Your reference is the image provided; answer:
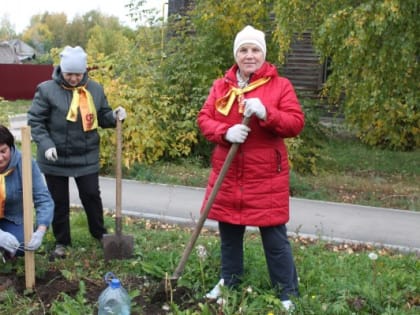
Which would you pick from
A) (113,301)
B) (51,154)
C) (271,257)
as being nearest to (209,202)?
(271,257)

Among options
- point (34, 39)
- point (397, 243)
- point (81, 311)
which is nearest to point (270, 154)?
point (81, 311)

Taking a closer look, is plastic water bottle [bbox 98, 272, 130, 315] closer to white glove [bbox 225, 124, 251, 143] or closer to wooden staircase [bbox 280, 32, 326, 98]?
white glove [bbox 225, 124, 251, 143]

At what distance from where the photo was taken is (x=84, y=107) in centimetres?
437

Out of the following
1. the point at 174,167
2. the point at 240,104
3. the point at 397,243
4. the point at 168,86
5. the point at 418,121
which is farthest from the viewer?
the point at 418,121

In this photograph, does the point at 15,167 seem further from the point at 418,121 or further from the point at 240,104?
the point at 418,121

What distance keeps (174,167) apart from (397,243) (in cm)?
398

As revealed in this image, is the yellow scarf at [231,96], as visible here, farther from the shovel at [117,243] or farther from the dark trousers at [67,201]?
the dark trousers at [67,201]

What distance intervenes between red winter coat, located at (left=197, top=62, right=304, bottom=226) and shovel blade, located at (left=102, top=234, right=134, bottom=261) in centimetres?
124

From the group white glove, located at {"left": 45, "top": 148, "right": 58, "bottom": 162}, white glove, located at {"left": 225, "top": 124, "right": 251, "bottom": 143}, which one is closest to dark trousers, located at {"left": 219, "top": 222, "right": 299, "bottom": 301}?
white glove, located at {"left": 225, "top": 124, "right": 251, "bottom": 143}

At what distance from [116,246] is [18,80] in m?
25.6

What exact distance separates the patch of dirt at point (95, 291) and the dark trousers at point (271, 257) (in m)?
0.31

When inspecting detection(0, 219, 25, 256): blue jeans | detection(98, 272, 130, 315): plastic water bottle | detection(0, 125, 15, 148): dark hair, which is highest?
detection(0, 125, 15, 148): dark hair

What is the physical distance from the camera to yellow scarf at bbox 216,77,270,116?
338 cm

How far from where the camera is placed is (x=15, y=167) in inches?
159
